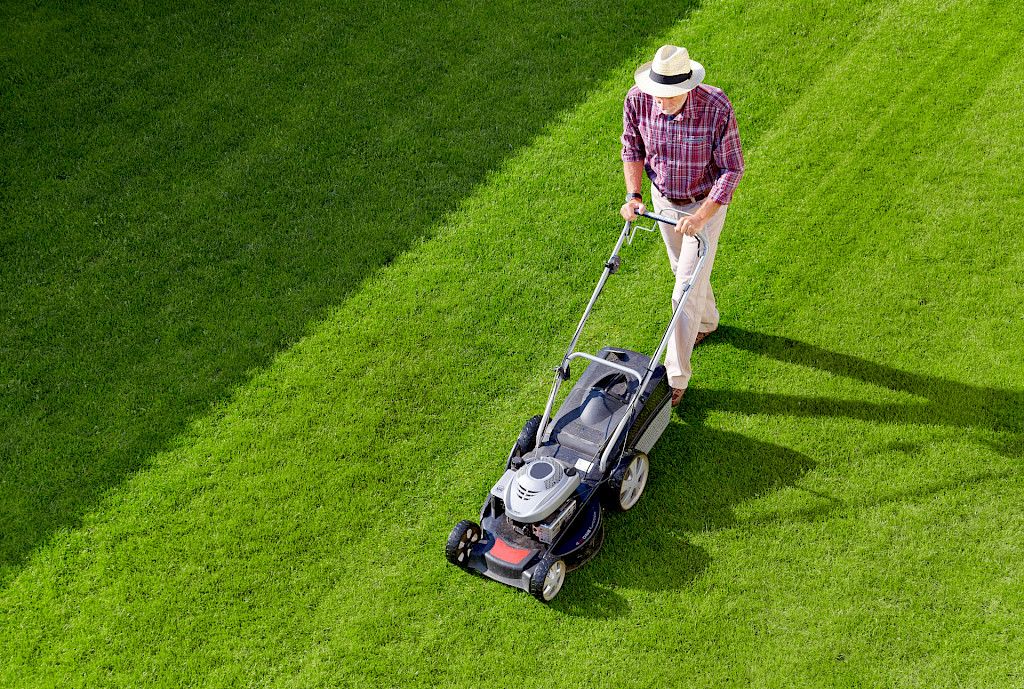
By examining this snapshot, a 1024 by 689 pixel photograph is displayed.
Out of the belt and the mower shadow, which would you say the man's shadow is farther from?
the belt

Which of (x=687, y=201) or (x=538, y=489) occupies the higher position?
(x=687, y=201)

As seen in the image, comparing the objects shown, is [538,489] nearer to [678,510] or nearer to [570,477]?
[570,477]

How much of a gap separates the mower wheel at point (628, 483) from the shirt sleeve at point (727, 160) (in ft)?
4.38

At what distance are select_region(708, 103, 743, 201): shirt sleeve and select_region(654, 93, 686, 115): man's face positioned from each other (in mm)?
222

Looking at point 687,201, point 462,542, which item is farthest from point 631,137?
point 462,542

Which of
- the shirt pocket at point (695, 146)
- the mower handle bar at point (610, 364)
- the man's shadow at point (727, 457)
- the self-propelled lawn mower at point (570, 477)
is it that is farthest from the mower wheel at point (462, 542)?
the shirt pocket at point (695, 146)

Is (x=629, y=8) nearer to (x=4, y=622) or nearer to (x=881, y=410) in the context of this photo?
(x=881, y=410)

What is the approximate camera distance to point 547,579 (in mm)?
4660

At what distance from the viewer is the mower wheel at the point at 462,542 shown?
4.78 metres

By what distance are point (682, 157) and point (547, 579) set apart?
214 cm

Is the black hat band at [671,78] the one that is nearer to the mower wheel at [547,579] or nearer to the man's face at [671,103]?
the man's face at [671,103]

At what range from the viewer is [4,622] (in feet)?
16.2

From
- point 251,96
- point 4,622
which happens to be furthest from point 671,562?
point 251,96

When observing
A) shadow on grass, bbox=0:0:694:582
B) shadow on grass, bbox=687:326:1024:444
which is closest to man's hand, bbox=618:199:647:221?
shadow on grass, bbox=687:326:1024:444
